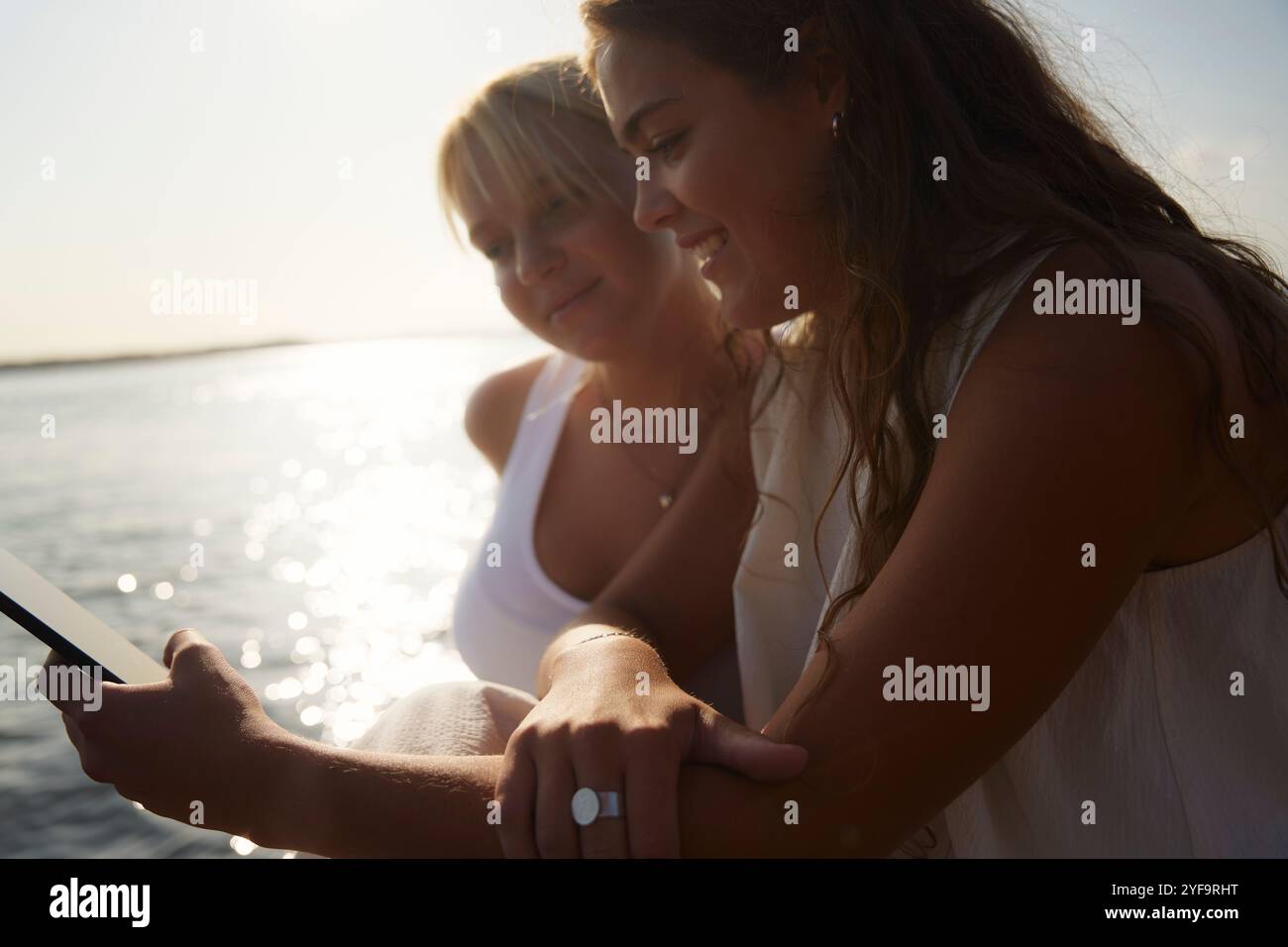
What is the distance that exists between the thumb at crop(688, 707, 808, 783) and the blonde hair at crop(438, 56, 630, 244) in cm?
135

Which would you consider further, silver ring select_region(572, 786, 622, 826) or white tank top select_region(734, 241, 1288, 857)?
white tank top select_region(734, 241, 1288, 857)

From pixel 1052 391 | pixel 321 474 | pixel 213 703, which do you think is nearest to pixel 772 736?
pixel 1052 391

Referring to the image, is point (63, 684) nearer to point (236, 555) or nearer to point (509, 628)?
point (509, 628)

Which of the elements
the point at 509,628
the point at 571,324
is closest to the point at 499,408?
the point at 571,324

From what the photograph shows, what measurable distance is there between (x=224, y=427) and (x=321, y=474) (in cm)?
562

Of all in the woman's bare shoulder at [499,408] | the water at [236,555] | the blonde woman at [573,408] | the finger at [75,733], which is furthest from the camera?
the water at [236,555]

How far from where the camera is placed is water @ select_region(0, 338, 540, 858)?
399cm

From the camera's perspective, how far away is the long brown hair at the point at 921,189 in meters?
1.16

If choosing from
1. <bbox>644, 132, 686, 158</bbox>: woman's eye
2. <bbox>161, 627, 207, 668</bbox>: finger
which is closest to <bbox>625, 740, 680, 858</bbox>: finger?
<bbox>161, 627, 207, 668</bbox>: finger

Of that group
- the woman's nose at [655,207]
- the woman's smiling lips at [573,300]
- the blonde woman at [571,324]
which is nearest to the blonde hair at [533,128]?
the blonde woman at [571,324]

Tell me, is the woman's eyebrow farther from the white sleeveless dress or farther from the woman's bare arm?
the white sleeveless dress

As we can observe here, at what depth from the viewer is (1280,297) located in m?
1.16

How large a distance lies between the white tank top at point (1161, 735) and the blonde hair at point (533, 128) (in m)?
1.15

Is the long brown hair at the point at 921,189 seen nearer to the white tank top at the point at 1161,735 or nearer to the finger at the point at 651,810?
the white tank top at the point at 1161,735
